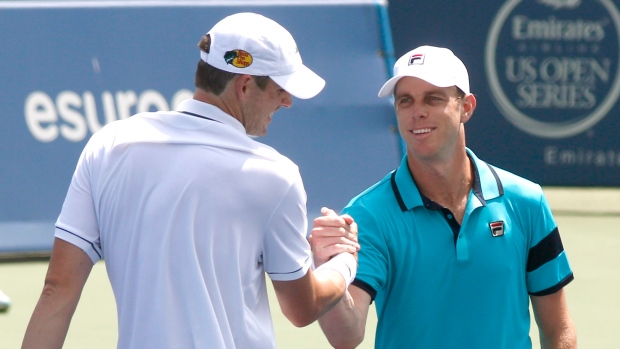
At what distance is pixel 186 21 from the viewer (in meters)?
8.63

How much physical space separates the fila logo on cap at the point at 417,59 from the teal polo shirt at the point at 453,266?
0.36 meters

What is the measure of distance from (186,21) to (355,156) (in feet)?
5.00

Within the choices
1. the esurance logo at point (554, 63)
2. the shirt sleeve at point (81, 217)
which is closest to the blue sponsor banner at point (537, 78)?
the esurance logo at point (554, 63)

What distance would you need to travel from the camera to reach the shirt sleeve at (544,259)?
364 cm

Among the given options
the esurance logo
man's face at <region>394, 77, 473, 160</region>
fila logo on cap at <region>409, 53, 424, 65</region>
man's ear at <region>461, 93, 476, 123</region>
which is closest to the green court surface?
the esurance logo

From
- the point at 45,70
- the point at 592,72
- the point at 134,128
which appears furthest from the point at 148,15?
the point at 134,128

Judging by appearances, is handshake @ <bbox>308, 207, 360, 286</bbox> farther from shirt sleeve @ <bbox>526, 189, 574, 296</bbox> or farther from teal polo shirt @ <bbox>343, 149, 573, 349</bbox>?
shirt sleeve @ <bbox>526, 189, 574, 296</bbox>

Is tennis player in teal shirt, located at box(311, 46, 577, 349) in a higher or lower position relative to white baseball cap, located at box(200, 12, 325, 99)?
lower

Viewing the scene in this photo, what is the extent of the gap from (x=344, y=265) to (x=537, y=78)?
8.32 meters

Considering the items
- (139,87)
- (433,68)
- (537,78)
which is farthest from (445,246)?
(537,78)

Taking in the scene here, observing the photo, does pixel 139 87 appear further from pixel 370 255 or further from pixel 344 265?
pixel 344 265

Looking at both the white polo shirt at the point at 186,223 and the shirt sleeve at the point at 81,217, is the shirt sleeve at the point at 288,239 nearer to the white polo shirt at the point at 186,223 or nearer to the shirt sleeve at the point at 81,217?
the white polo shirt at the point at 186,223

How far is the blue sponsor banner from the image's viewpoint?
11.2 meters

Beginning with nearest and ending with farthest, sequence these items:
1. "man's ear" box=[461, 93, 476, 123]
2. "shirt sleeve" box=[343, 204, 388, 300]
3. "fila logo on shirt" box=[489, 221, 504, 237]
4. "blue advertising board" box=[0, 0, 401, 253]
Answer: "shirt sleeve" box=[343, 204, 388, 300]
"fila logo on shirt" box=[489, 221, 504, 237]
"man's ear" box=[461, 93, 476, 123]
"blue advertising board" box=[0, 0, 401, 253]
